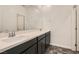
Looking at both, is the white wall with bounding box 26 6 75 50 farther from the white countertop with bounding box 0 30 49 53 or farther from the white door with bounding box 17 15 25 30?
the white countertop with bounding box 0 30 49 53

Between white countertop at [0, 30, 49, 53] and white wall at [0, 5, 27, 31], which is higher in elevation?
white wall at [0, 5, 27, 31]

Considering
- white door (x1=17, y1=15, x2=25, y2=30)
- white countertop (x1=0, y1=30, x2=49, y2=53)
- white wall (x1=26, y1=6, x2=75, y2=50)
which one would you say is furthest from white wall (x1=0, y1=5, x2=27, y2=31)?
white wall (x1=26, y1=6, x2=75, y2=50)

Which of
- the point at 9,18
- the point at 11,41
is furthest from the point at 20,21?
the point at 11,41

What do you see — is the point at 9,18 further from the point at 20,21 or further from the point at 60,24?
the point at 60,24

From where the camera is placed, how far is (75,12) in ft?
9.78

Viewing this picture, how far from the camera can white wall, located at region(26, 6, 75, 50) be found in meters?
3.07

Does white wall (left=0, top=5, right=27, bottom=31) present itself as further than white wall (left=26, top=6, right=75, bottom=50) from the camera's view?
No

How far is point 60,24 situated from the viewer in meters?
3.11

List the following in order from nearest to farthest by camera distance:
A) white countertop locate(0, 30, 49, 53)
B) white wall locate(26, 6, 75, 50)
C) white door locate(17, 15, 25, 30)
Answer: white countertop locate(0, 30, 49, 53)
white door locate(17, 15, 25, 30)
white wall locate(26, 6, 75, 50)

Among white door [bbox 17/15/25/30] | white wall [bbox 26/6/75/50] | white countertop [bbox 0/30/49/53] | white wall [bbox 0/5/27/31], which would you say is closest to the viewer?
white countertop [bbox 0/30/49/53]

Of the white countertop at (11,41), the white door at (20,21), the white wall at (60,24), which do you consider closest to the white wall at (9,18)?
the white door at (20,21)

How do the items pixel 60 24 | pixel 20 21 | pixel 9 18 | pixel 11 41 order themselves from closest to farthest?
1. pixel 11 41
2. pixel 9 18
3. pixel 20 21
4. pixel 60 24
